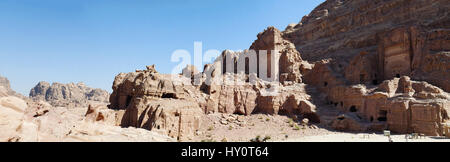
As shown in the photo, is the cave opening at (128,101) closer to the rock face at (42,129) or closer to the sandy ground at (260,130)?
the sandy ground at (260,130)

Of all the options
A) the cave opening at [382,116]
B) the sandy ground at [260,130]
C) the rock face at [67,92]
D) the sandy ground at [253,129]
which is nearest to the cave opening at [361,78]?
the cave opening at [382,116]

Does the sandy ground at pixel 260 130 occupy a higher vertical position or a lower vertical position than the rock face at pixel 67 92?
lower

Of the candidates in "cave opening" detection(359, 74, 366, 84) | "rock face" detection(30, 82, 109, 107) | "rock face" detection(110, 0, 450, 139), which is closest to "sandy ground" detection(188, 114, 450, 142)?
"rock face" detection(110, 0, 450, 139)

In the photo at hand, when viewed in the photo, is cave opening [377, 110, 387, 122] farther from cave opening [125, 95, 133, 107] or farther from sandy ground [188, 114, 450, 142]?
cave opening [125, 95, 133, 107]

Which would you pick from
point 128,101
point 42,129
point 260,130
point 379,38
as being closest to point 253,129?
point 260,130

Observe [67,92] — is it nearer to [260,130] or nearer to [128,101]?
[128,101]

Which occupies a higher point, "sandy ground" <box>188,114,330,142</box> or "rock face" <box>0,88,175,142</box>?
"rock face" <box>0,88,175,142</box>

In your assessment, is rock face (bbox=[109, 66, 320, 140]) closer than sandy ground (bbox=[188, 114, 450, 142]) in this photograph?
Yes

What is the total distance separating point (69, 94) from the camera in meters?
73.4

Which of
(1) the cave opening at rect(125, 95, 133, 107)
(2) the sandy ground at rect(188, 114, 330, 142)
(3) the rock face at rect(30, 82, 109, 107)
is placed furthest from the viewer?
(3) the rock face at rect(30, 82, 109, 107)

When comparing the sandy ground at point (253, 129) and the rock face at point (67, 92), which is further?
the rock face at point (67, 92)


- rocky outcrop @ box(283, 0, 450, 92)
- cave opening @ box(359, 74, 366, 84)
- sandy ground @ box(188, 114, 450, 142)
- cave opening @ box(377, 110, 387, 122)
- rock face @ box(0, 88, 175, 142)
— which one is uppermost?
rocky outcrop @ box(283, 0, 450, 92)

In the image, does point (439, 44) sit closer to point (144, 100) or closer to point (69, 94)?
point (144, 100)
